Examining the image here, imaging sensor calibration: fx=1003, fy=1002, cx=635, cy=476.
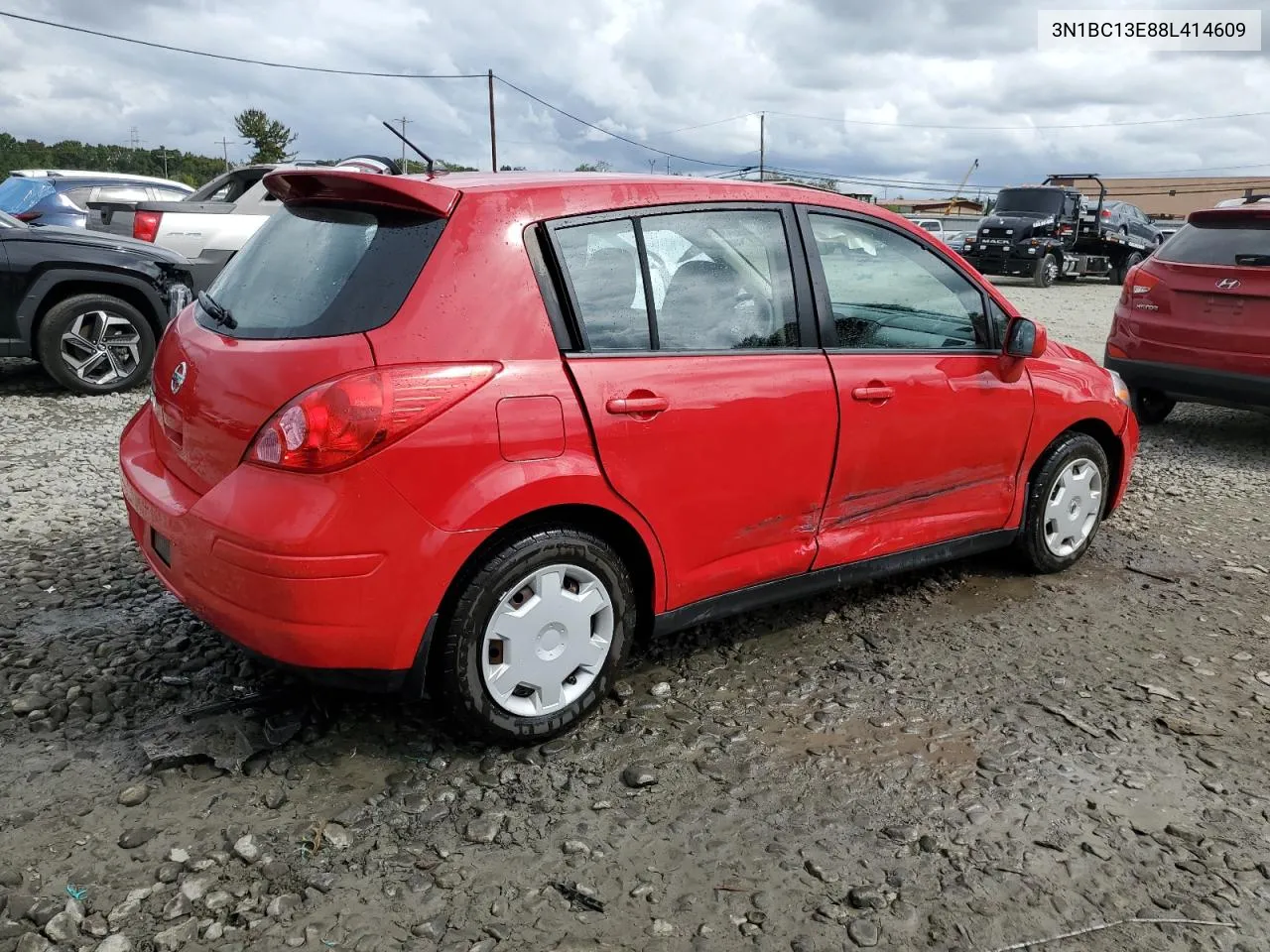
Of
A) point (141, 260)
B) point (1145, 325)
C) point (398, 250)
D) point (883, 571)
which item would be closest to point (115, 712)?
point (398, 250)

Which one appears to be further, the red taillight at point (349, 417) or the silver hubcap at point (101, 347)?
the silver hubcap at point (101, 347)

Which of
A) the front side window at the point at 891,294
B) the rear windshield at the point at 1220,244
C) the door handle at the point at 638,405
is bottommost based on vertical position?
the door handle at the point at 638,405

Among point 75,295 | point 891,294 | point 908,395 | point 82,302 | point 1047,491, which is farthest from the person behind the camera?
point 75,295

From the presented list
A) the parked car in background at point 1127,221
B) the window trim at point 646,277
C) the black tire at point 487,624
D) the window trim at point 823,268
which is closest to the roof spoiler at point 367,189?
the window trim at point 646,277

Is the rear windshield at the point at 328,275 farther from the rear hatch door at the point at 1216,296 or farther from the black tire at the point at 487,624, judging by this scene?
the rear hatch door at the point at 1216,296

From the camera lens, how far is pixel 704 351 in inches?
123

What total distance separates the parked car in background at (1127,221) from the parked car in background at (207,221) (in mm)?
19258

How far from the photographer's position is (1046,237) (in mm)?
21203

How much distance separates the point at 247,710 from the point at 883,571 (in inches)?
89.2

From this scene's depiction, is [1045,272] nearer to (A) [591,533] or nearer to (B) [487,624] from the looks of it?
(A) [591,533]

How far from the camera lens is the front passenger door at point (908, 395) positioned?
347 centimetres

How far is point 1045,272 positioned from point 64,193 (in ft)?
60.4

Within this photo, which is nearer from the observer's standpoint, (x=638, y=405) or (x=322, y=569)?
(x=322, y=569)

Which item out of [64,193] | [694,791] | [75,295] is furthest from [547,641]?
[64,193]
